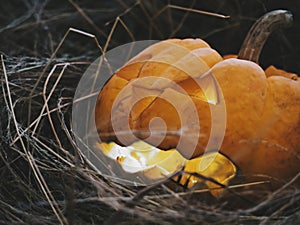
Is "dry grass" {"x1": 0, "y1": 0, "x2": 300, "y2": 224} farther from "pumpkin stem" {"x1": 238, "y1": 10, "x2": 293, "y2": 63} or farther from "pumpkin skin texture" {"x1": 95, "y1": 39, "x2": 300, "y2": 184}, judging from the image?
"pumpkin stem" {"x1": 238, "y1": 10, "x2": 293, "y2": 63}

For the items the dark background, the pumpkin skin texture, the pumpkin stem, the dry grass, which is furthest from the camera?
the dark background

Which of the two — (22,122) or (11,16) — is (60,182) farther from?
(11,16)

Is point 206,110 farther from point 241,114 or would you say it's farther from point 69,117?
point 69,117

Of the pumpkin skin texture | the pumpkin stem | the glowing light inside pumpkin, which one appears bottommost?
the glowing light inside pumpkin

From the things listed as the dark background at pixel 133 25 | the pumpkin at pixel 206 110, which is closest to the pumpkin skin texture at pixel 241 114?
the pumpkin at pixel 206 110

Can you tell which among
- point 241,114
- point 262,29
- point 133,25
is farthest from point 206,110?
point 133,25

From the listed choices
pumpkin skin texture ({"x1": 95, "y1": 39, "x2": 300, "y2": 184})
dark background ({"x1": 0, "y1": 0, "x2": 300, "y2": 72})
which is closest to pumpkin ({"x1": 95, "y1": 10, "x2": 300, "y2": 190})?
pumpkin skin texture ({"x1": 95, "y1": 39, "x2": 300, "y2": 184})

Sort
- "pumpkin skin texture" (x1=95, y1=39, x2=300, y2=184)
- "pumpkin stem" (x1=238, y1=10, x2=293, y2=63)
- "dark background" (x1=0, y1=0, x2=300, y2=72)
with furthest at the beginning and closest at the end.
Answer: "dark background" (x1=0, y1=0, x2=300, y2=72), "pumpkin stem" (x1=238, y1=10, x2=293, y2=63), "pumpkin skin texture" (x1=95, y1=39, x2=300, y2=184)

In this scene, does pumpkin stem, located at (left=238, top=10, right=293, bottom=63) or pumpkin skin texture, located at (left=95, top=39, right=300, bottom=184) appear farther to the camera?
pumpkin stem, located at (left=238, top=10, right=293, bottom=63)
